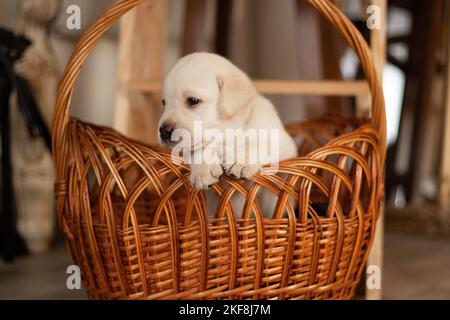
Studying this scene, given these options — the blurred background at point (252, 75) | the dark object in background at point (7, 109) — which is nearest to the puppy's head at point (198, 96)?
the blurred background at point (252, 75)

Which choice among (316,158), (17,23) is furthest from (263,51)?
(316,158)

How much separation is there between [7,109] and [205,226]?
0.82 m

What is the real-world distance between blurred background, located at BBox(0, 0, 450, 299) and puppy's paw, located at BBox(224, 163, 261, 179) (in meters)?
0.44

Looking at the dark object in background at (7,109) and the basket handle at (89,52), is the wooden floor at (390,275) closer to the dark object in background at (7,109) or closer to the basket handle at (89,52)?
the dark object in background at (7,109)

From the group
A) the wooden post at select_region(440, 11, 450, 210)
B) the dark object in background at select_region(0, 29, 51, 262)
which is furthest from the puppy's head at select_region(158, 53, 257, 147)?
the wooden post at select_region(440, 11, 450, 210)

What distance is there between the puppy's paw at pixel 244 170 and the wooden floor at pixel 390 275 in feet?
1.78

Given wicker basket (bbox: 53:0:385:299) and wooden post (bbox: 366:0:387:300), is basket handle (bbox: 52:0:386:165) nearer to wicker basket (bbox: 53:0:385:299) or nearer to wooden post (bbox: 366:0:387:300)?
wicker basket (bbox: 53:0:385:299)

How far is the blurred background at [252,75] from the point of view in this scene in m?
1.32

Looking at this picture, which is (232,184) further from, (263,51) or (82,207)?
(263,51)

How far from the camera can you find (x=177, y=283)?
83 centimetres

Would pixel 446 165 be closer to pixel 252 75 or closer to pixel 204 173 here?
pixel 252 75

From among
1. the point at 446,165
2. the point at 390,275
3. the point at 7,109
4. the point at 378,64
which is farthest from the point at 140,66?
the point at 446,165

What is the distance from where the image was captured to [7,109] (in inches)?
53.4
